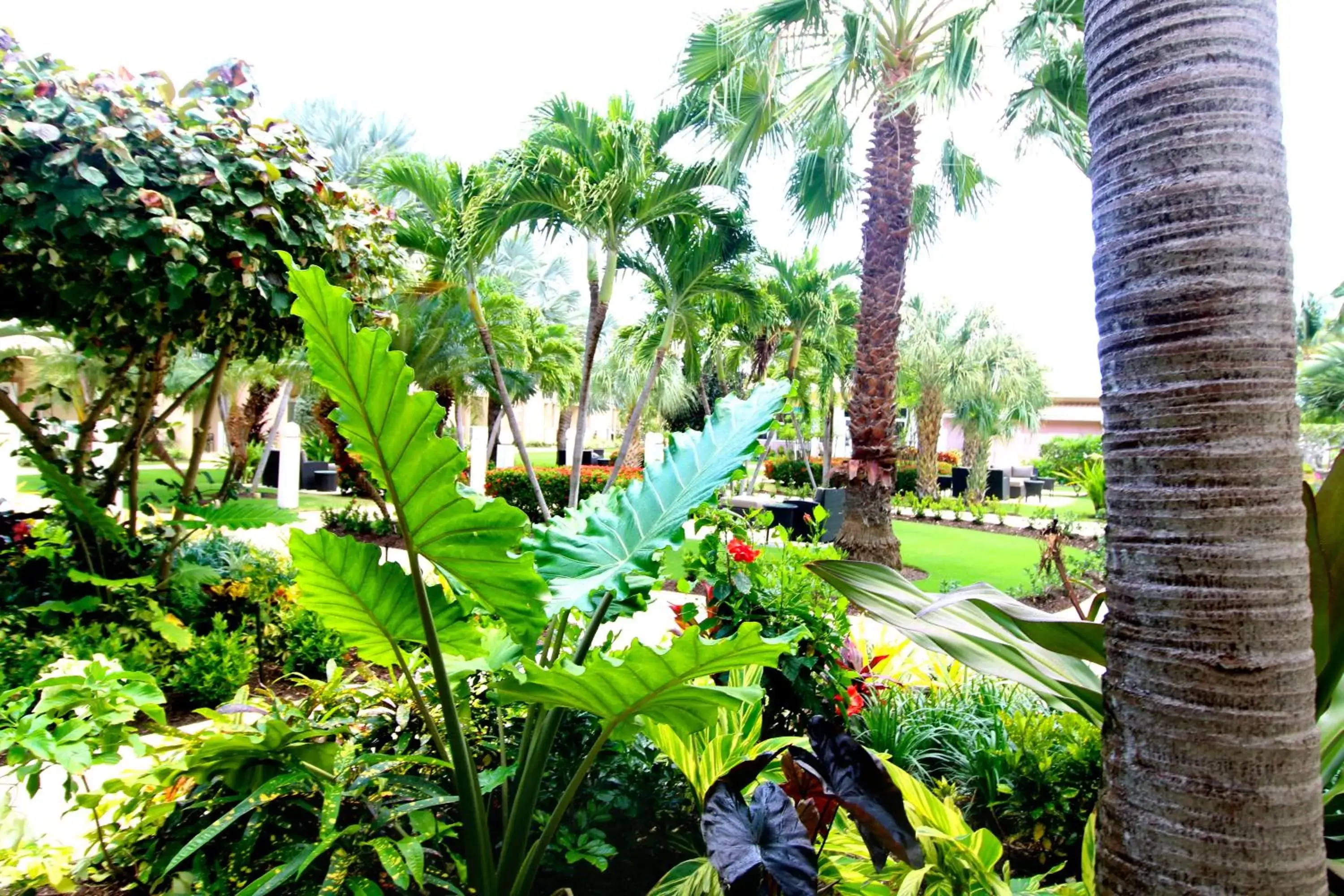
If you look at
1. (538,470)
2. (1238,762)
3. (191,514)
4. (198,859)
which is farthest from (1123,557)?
(538,470)

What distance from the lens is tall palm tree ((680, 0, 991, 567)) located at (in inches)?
283

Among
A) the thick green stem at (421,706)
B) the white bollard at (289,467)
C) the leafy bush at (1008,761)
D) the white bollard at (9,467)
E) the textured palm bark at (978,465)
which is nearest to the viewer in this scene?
the thick green stem at (421,706)

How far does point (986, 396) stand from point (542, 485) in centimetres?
1079

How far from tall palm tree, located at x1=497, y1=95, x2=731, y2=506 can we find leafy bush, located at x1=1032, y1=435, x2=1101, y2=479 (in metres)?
20.3

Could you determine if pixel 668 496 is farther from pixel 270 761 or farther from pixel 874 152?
pixel 874 152

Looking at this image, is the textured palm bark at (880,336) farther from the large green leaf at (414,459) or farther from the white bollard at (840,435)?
the white bollard at (840,435)

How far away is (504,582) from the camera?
4.75ft

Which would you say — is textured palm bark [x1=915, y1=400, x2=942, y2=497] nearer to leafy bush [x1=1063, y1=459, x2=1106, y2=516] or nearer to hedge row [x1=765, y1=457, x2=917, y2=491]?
hedge row [x1=765, y1=457, x2=917, y2=491]

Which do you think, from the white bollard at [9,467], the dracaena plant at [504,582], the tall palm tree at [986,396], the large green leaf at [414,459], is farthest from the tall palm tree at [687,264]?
the tall palm tree at [986,396]

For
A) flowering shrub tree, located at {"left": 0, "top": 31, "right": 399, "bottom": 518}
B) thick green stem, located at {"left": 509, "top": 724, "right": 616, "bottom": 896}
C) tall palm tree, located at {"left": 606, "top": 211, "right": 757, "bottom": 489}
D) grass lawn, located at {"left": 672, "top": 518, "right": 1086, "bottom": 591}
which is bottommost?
grass lawn, located at {"left": 672, "top": 518, "right": 1086, "bottom": 591}

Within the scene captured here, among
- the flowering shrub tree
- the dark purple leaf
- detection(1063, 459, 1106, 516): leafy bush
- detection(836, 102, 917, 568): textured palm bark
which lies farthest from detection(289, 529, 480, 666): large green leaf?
detection(1063, 459, 1106, 516): leafy bush

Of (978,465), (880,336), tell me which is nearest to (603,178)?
(880,336)

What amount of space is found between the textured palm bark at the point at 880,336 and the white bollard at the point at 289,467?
8.91 meters

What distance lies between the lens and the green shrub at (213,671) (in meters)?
3.50
